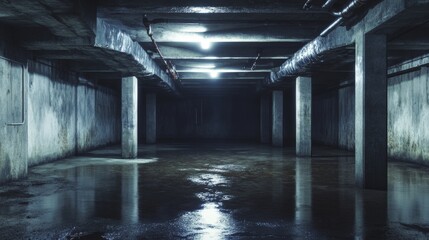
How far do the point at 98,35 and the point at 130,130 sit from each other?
17.5ft

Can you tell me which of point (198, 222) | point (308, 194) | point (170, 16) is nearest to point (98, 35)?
point (170, 16)

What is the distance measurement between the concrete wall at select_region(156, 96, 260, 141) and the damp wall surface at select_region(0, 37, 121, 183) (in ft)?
15.9

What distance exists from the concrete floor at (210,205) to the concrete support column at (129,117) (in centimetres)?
296

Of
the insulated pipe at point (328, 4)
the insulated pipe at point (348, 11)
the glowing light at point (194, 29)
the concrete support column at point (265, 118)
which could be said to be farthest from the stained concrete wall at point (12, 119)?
the concrete support column at point (265, 118)

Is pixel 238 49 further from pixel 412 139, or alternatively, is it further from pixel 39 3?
pixel 39 3

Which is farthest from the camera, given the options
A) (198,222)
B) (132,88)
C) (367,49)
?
(132,88)

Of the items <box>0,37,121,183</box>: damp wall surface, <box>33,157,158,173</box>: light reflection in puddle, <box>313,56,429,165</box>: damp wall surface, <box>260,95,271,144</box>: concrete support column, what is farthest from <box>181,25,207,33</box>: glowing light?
<box>260,95,271,144</box>: concrete support column

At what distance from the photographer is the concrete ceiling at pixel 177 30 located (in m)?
5.54

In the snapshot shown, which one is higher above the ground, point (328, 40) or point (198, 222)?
point (328, 40)

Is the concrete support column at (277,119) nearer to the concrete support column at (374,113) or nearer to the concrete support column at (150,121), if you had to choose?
the concrete support column at (150,121)

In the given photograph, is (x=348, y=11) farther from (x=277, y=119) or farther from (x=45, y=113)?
(x=277, y=119)

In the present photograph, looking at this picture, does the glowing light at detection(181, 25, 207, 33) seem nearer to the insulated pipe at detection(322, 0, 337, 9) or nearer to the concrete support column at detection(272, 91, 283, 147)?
the insulated pipe at detection(322, 0, 337, 9)

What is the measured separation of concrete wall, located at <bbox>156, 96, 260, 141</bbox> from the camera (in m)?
23.1

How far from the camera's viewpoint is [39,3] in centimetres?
468
